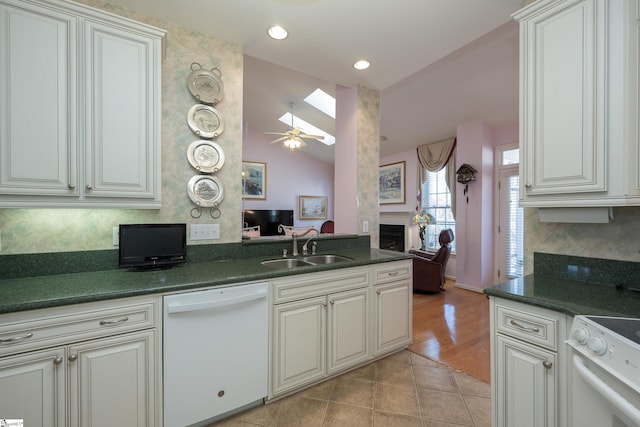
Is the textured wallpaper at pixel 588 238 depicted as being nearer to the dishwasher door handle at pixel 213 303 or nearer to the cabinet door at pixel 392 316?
the cabinet door at pixel 392 316

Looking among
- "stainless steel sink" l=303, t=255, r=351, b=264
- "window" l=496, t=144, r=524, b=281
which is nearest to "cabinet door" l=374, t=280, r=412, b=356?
"stainless steel sink" l=303, t=255, r=351, b=264

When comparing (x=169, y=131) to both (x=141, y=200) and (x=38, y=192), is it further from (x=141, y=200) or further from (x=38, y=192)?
(x=38, y=192)

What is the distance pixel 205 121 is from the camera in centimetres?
205

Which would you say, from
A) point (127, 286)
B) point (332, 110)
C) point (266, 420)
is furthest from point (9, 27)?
point (332, 110)

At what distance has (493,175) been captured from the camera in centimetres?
452

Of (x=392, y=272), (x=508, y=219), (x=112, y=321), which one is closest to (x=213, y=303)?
(x=112, y=321)

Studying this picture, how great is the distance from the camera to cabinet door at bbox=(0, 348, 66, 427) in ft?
3.74

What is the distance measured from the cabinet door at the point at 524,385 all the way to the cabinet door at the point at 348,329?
96 centimetres

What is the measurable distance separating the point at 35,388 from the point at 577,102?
2810mm

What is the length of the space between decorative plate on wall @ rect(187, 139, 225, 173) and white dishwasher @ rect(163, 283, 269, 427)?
0.95 metres

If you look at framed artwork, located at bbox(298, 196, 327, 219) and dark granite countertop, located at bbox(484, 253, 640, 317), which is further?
framed artwork, located at bbox(298, 196, 327, 219)

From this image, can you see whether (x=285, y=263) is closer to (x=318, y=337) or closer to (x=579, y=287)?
(x=318, y=337)

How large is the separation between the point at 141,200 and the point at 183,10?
1.33 m

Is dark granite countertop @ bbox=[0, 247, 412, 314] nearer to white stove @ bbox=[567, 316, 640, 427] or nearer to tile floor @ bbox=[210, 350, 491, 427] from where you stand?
tile floor @ bbox=[210, 350, 491, 427]
